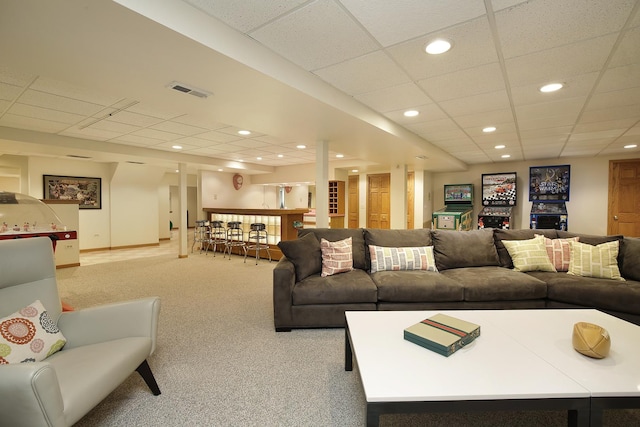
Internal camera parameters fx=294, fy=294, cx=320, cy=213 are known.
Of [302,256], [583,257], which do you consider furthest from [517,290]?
[302,256]

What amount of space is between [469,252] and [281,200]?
848cm

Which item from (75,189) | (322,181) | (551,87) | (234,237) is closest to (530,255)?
(551,87)

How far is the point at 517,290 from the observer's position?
2.87 meters

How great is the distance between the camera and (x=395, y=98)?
10.4 feet

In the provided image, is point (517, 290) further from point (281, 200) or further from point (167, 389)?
point (281, 200)

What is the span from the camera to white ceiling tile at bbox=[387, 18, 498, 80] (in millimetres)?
1947

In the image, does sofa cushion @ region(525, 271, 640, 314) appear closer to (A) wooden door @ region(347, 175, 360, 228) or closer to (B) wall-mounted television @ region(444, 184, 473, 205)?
(B) wall-mounted television @ region(444, 184, 473, 205)

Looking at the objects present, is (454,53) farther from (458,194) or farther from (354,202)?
(354,202)

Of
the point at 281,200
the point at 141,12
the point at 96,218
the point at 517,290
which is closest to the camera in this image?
the point at 141,12

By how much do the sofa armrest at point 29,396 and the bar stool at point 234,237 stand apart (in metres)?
5.38

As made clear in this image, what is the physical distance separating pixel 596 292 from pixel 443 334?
6.82 ft

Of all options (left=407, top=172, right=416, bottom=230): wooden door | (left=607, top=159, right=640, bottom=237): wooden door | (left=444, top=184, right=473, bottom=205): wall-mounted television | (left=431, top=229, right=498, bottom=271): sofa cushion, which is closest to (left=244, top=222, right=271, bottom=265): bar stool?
(left=431, top=229, right=498, bottom=271): sofa cushion

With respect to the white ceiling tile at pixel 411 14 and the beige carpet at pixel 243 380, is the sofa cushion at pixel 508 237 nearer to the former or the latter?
the beige carpet at pixel 243 380

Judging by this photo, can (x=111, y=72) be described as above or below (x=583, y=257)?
above
